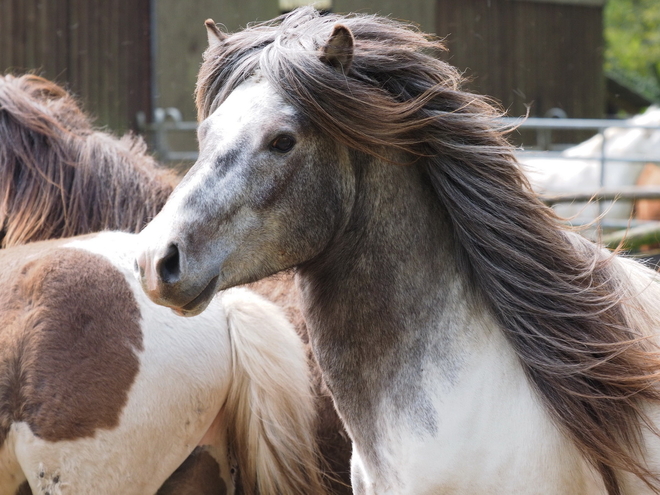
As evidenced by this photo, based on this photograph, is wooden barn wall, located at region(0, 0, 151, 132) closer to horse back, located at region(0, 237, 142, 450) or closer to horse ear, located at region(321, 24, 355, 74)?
horse back, located at region(0, 237, 142, 450)

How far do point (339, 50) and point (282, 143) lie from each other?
27 centimetres

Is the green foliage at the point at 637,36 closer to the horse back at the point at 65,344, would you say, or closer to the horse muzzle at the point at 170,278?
the horse back at the point at 65,344

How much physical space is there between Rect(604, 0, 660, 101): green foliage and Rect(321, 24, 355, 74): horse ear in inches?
863

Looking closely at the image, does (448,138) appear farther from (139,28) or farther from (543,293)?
(139,28)

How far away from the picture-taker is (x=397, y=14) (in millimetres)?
10391

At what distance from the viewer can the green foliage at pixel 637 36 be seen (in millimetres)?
21750

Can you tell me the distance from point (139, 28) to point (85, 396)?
764 cm

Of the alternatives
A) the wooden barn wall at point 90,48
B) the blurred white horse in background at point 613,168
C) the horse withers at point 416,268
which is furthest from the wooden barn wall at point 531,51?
the horse withers at point 416,268

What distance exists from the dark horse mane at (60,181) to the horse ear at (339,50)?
1399 mm

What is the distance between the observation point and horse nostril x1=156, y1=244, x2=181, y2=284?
5.26ft

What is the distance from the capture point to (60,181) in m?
2.99

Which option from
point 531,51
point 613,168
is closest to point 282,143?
point 613,168

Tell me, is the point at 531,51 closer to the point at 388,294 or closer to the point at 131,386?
the point at 388,294

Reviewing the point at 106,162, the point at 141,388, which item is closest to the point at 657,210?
the point at 106,162
